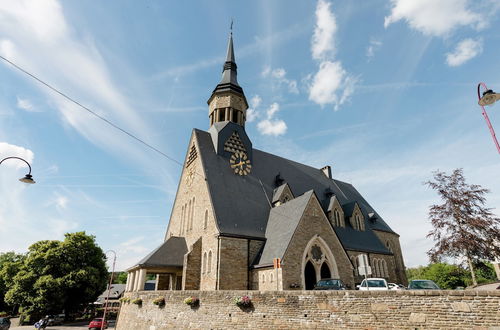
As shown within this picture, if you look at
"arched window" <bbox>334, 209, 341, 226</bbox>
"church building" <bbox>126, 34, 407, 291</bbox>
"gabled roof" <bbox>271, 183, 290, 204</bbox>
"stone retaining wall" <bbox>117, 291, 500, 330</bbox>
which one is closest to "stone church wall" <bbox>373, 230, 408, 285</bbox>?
"church building" <bbox>126, 34, 407, 291</bbox>

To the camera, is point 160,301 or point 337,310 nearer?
point 337,310

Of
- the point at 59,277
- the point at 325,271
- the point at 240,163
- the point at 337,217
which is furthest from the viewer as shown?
the point at 59,277

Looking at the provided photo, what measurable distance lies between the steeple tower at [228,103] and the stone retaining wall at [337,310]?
18.7 metres

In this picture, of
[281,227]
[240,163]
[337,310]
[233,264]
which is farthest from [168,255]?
[337,310]

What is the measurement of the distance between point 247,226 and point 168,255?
6.57m

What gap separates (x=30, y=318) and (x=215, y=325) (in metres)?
35.2

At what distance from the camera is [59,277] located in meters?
34.4

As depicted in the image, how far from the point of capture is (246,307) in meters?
11.8

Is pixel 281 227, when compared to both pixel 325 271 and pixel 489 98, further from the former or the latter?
pixel 489 98

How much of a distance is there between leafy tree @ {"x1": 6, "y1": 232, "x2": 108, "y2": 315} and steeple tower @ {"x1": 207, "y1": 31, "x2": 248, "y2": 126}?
26.0 meters

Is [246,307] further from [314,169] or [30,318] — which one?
[30,318]

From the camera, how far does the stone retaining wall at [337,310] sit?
788 cm

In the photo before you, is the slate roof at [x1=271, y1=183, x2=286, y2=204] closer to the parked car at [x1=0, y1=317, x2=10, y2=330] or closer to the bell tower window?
the bell tower window

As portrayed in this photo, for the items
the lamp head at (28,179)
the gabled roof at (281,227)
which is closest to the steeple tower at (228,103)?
the gabled roof at (281,227)
